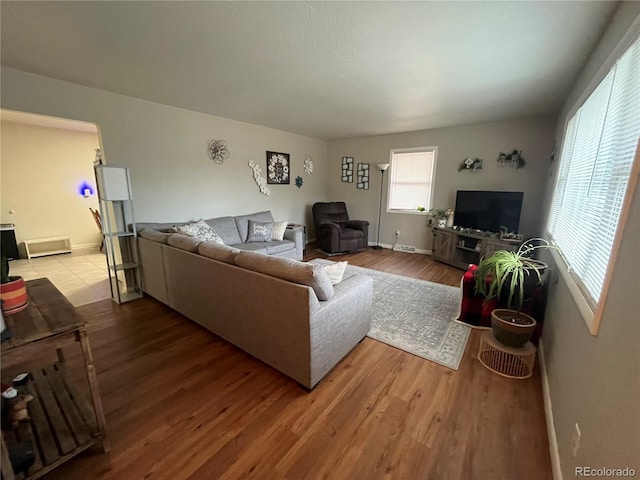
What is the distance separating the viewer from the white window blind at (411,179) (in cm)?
516

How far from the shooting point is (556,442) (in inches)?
53.1

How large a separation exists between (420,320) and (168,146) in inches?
152

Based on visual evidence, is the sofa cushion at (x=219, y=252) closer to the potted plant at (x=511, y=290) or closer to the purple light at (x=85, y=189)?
the potted plant at (x=511, y=290)

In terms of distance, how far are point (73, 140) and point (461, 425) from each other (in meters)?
7.49

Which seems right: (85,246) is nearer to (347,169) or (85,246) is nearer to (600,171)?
(347,169)

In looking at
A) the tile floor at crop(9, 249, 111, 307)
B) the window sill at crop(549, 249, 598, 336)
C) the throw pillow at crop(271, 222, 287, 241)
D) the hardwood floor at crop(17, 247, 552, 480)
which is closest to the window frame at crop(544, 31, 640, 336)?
the window sill at crop(549, 249, 598, 336)

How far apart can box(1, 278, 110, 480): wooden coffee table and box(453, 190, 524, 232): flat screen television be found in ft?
16.2

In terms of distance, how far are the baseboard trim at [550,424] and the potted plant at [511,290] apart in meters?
0.25

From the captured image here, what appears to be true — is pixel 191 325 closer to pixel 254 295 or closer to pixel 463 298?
pixel 254 295

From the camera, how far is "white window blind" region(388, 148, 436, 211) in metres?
5.16

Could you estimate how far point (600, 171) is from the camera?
5.08 feet

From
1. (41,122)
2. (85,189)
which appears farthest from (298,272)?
(85,189)

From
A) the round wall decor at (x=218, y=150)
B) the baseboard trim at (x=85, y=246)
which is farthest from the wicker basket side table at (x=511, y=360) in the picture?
the baseboard trim at (x=85, y=246)

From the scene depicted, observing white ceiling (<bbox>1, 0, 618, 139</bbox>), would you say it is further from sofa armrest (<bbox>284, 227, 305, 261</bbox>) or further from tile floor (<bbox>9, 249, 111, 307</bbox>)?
tile floor (<bbox>9, 249, 111, 307</bbox>)
